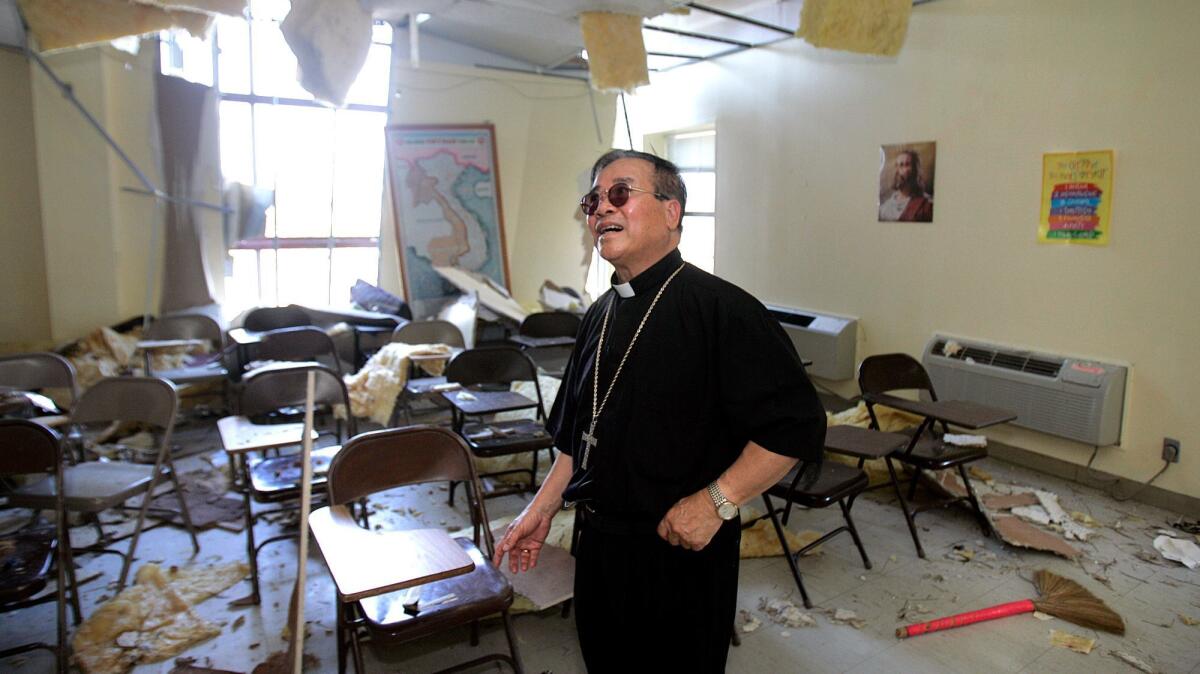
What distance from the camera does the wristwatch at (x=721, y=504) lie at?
139 cm

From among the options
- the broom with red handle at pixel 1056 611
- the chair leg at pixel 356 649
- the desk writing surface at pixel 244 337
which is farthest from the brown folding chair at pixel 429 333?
the broom with red handle at pixel 1056 611

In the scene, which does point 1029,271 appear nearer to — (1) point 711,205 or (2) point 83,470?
(1) point 711,205

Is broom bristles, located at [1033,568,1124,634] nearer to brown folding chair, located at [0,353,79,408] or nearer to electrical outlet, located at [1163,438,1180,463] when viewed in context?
electrical outlet, located at [1163,438,1180,463]

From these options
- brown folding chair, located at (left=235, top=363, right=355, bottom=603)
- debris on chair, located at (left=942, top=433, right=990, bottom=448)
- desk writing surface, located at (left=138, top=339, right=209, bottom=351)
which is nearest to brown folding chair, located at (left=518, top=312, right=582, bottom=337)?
brown folding chair, located at (left=235, top=363, right=355, bottom=603)

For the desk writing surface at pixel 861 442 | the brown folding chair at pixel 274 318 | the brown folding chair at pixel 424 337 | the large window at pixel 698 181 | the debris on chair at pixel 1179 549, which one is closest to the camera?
the desk writing surface at pixel 861 442

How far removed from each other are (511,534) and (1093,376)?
3.82 meters

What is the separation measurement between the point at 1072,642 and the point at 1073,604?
25 centimetres

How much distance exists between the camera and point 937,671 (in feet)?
8.58

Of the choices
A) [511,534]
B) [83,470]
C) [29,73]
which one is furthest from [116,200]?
[511,534]

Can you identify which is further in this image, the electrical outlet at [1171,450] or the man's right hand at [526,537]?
the electrical outlet at [1171,450]

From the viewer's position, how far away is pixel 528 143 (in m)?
7.43

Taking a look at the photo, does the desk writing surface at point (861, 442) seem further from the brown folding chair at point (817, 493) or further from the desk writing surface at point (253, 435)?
the desk writing surface at point (253, 435)

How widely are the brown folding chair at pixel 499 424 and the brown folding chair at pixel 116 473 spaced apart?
1.37 meters

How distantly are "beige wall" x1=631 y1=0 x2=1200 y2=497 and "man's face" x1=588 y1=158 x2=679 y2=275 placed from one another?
3.65 meters
